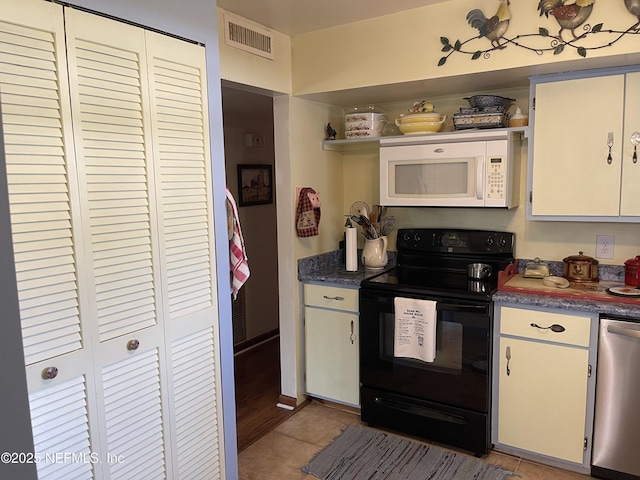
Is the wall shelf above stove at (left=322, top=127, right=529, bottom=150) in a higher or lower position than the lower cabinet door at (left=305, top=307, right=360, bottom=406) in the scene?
higher

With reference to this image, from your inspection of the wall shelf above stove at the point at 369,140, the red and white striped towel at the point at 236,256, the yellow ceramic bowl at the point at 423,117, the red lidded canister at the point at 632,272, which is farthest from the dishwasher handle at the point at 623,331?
→ the red and white striped towel at the point at 236,256

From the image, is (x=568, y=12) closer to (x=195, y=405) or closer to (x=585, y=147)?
(x=585, y=147)

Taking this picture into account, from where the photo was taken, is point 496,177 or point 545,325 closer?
point 545,325

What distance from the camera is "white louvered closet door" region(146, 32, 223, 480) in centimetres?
171

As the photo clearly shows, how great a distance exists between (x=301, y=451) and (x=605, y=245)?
209cm

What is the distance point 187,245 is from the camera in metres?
1.81

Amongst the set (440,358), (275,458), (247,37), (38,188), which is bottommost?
(275,458)

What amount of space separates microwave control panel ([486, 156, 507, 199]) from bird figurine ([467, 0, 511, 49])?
1.96ft

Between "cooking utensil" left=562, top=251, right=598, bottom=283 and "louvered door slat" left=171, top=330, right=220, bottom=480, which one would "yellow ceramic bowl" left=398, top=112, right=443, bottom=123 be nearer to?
"cooking utensil" left=562, top=251, right=598, bottom=283

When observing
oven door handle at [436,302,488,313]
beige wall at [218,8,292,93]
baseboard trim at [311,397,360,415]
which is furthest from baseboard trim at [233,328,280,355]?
beige wall at [218,8,292,93]

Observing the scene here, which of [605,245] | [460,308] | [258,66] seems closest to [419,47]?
[258,66]

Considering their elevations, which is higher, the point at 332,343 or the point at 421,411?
the point at 332,343

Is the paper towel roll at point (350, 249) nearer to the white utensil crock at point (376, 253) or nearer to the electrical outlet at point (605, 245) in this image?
the white utensil crock at point (376, 253)

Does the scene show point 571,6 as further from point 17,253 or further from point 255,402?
point 255,402
